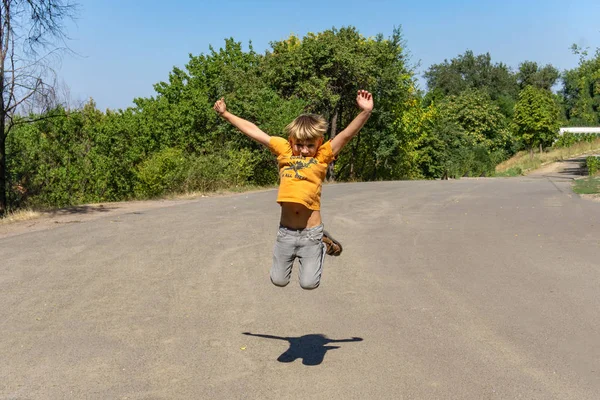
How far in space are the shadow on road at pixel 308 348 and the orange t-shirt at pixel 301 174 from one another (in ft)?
4.03

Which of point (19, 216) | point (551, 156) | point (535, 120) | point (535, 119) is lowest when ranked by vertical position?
point (551, 156)

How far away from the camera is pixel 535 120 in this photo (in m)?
68.4

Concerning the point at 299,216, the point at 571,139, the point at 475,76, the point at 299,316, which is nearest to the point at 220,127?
the point at 299,316

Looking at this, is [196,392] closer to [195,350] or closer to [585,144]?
[195,350]

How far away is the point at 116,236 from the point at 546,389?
9.31m

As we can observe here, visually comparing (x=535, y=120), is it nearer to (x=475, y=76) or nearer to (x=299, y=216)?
(x=475, y=76)

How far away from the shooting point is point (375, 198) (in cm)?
2041

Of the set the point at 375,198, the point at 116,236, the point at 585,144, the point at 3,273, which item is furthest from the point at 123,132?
the point at 585,144

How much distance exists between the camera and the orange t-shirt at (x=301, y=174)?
529 cm

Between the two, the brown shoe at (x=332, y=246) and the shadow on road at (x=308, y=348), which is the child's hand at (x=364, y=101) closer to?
the brown shoe at (x=332, y=246)

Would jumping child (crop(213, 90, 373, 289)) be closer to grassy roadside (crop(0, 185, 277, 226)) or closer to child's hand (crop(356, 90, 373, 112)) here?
child's hand (crop(356, 90, 373, 112))

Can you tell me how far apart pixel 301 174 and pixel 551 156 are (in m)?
63.4

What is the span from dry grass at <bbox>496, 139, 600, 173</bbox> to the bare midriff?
175 ft

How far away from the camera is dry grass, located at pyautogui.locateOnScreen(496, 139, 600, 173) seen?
5899 cm
